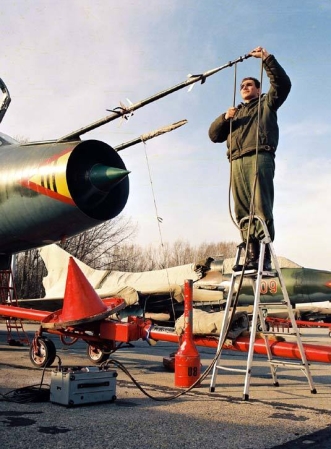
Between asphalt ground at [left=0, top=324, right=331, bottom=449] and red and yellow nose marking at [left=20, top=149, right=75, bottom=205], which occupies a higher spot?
red and yellow nose marking at [left=20, top=149, right=75, bottom=205]

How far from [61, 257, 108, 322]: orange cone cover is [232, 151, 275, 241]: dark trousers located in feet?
6.13

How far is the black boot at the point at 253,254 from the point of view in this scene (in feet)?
15.7

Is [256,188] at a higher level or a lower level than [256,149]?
lower

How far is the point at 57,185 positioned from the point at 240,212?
6.33 feet

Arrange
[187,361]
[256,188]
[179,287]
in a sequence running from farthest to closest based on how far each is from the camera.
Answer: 1. [179,287]
2. [187,361]
3. [256,188]

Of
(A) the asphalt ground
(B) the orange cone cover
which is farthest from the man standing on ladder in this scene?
(B) the orange cone cover

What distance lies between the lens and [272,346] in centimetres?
492

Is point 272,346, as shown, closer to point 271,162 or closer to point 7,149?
point 271,162

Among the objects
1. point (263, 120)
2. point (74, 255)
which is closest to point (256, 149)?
point (263, 120)

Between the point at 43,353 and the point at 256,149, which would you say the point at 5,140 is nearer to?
the point at 43,353

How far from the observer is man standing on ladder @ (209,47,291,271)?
4.60 m

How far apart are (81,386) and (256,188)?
7.68ft

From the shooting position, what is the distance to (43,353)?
6352 millimetres

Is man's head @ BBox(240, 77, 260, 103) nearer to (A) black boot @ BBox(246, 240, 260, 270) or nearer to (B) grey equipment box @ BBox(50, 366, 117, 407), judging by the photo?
(A) black boot @ BBox(246, 240, 260, 270)
